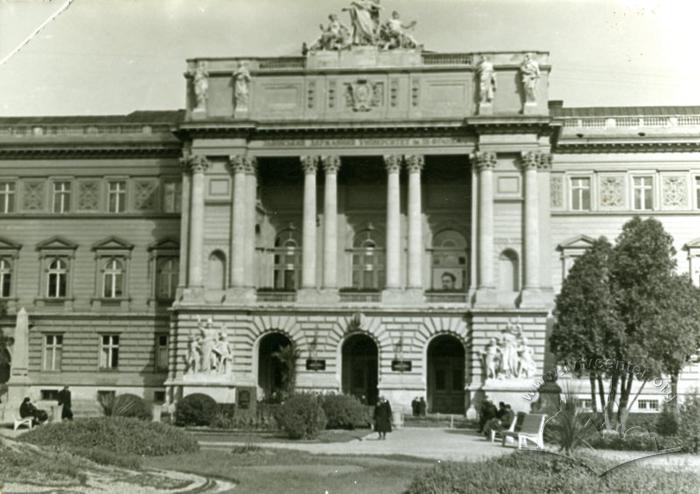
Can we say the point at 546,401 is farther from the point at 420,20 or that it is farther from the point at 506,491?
the point at 506,491

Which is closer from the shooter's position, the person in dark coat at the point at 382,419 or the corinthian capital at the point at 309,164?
the person in dark coat at the point at 382,419

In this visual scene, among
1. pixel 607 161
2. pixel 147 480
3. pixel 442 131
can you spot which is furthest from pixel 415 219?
pixel 147 480

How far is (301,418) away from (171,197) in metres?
30.7

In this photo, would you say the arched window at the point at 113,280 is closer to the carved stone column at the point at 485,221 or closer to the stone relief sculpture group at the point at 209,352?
the stone relief sculpture group at the point at 209,352

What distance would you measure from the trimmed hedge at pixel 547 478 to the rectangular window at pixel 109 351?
154 feet

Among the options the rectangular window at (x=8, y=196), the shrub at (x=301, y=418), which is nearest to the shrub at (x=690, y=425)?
the shrub at (x=301, y=418)

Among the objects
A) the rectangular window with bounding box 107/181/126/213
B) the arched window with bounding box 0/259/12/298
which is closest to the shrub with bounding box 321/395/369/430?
the rectangular window with bounding box 107/181/126/213

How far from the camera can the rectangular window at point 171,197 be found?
211 ft

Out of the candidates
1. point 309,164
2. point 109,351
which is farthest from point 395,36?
point 109,351

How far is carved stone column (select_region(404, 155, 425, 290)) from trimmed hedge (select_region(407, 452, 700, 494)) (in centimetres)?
3792

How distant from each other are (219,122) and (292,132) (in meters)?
4.14

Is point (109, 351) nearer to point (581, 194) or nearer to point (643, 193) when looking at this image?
point (581, 194)

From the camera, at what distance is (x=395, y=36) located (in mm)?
59188

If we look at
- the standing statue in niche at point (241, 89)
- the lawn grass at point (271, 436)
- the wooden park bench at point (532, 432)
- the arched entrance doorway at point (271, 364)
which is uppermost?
the standing statue in niche at point (241, 89)
